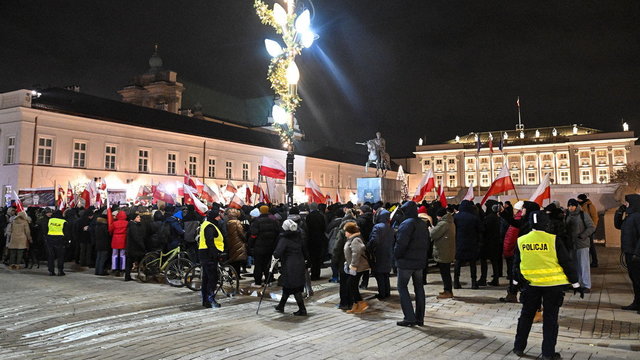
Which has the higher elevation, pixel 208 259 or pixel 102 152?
pixel 102 152

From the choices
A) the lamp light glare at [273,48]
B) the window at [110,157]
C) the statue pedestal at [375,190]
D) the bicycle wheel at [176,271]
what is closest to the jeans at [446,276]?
the bicycle wheel at [176,271]

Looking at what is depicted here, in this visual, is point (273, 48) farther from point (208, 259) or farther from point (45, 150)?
point (45, 150)

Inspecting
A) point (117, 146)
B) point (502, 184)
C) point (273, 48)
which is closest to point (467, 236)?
point (502, 184)

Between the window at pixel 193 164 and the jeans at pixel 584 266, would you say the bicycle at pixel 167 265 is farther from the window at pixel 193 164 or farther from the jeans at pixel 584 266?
the window at pixel 193 164

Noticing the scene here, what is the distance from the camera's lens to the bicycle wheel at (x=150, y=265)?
12.1m

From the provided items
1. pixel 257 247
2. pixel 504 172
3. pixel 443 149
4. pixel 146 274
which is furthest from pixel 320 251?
pixel 443 149

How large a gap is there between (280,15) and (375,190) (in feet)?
38.2

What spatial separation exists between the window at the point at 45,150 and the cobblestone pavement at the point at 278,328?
89.7 feet

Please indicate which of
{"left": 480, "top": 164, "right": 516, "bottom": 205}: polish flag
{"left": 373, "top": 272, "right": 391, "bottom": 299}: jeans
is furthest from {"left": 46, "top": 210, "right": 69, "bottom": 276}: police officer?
{"left": 480, "top": 164, "right": 516, "bottom": 205}: polish flag

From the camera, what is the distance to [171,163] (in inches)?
1734

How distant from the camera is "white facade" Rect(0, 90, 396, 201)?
33.1 m

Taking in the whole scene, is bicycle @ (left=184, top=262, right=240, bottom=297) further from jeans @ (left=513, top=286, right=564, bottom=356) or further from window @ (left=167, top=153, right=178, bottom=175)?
window @ (left=167, top=153, right=178, bottom=175)

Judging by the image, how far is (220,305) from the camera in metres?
9.11

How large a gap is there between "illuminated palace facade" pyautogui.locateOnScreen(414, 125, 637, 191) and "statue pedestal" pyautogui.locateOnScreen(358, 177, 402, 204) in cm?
6643
